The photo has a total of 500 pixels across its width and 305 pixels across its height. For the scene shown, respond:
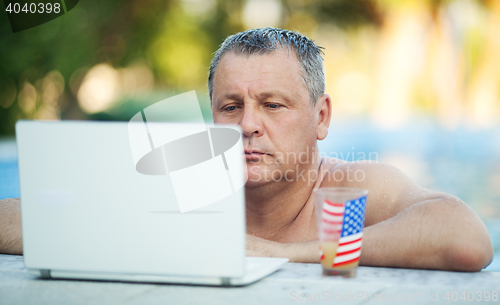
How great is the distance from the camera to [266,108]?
1.96 m

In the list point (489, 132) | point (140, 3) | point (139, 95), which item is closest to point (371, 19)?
point (489, 132)

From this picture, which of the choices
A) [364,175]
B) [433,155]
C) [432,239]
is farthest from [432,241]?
[433,155]

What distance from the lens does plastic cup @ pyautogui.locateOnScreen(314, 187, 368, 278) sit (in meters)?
1.07

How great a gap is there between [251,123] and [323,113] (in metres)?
0.51

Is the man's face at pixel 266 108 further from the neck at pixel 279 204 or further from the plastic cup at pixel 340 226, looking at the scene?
the plastic cup at pixel 340 226

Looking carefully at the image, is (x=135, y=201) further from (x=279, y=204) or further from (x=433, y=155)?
(x=433, y=155)

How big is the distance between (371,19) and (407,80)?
210cm

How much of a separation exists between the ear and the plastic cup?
111 centimetres

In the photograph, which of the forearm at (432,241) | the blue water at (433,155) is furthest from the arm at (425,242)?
the blue water at (433,155)

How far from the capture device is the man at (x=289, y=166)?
1.42 metres

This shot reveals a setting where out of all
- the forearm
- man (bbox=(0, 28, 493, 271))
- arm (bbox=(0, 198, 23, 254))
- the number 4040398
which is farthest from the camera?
the number 4040398

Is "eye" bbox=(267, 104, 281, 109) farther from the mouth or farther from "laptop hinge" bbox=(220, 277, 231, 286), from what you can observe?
"laptop hinge" bbox=(220, 277, 231, 286)

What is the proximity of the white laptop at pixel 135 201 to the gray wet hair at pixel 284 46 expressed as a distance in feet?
3.61

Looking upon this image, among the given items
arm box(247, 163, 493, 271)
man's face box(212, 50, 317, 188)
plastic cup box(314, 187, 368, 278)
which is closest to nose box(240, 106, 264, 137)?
man's face box(212, 50, 317, 188)
